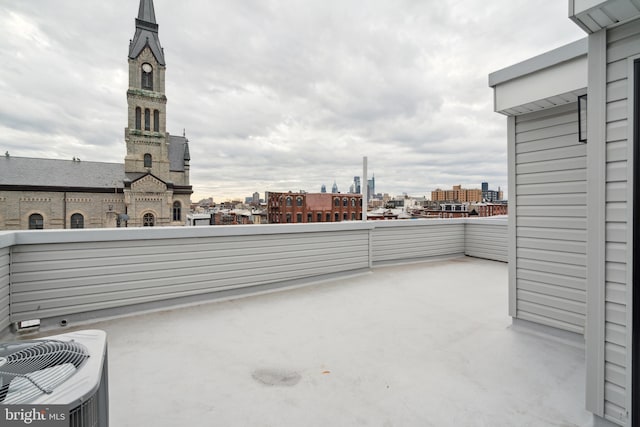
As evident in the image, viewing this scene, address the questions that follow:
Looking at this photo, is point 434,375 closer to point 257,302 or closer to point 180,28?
point 257,302

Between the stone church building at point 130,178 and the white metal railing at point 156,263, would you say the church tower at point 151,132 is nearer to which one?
the stone church building at point 130,178

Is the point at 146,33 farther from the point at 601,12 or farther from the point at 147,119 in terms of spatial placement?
the point at 601,12

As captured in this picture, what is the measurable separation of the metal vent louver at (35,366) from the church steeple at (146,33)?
128 ft

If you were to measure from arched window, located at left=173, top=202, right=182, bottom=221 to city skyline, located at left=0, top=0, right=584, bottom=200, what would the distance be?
12.1m

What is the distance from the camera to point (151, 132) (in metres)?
32.6

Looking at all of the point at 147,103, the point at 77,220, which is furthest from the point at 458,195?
the point at 147,103

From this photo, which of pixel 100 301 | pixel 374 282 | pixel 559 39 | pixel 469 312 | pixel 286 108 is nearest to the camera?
pixel 100 301

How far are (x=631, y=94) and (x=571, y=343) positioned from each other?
6.93 feet

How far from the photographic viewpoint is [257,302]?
140 inches

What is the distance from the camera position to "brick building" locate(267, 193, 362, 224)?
1986 cm

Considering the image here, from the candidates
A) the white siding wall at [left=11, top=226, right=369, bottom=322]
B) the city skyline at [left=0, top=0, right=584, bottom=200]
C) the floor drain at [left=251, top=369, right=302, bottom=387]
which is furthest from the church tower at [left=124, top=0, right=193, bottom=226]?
the floor drain at [left=251, top=369, right=302, bottom=387]

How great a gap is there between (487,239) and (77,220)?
29985 millimetres

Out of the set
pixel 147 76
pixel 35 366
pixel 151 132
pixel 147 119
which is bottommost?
pixel 35 366

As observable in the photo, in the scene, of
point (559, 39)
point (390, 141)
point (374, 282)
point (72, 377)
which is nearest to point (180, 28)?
point (374, 282)
